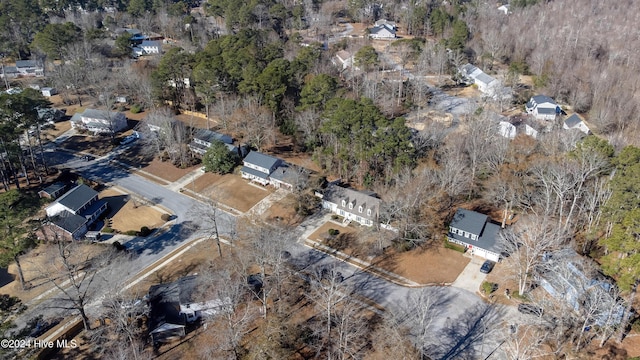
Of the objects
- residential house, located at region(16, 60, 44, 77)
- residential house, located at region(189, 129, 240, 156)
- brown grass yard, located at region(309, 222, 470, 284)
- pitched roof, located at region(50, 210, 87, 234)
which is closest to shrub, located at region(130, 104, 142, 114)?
residential house, located at region(189, 129, 240, 156)

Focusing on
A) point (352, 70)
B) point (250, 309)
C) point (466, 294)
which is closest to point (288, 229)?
point (250, 309)

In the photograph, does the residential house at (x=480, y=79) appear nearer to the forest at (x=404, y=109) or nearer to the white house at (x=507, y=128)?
the forest at (x=404, y=109)

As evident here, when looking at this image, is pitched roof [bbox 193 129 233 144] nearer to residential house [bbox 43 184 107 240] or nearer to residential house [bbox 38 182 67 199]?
residential house [bbox 43 184 107 240]

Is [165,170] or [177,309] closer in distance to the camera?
[177,309]

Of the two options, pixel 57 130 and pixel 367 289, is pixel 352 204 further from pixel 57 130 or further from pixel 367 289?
pixel 57 130

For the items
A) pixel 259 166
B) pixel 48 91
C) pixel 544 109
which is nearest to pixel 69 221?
pixel 259 166

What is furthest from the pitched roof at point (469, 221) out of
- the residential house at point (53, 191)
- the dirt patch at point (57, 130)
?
the dirt patch at point (57, 130)
